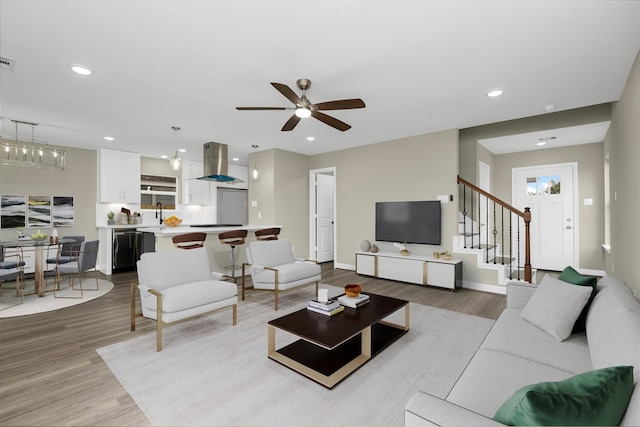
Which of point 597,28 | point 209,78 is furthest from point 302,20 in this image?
point 597,28

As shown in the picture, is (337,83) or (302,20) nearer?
(302,20)

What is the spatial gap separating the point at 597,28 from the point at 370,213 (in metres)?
4.23

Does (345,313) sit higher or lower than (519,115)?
lower

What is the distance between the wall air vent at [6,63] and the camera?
2652 mm

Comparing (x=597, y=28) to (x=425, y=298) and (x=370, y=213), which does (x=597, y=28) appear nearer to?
(x=425, y=298)

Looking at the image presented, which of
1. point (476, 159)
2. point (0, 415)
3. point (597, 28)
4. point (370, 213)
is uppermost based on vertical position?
point (597, 28)

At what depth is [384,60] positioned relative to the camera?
271 centimetres

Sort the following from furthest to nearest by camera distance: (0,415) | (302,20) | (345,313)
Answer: (345,313), (302,20), (0,415)

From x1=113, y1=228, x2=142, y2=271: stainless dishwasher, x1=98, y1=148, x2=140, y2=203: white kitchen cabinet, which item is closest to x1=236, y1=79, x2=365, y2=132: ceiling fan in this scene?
x1=113, y1=228, x2=142, y2=271: stainless dishwasher

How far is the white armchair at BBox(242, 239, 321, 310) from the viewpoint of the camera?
3.86 metres

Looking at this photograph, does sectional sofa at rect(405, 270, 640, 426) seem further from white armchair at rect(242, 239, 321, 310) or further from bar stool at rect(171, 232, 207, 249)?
bar stool at rect(171, 232, 207, 249)

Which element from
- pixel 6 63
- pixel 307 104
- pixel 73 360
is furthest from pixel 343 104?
pixel 73 360

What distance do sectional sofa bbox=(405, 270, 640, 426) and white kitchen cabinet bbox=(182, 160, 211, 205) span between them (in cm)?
686

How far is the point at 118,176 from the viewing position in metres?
6.48
